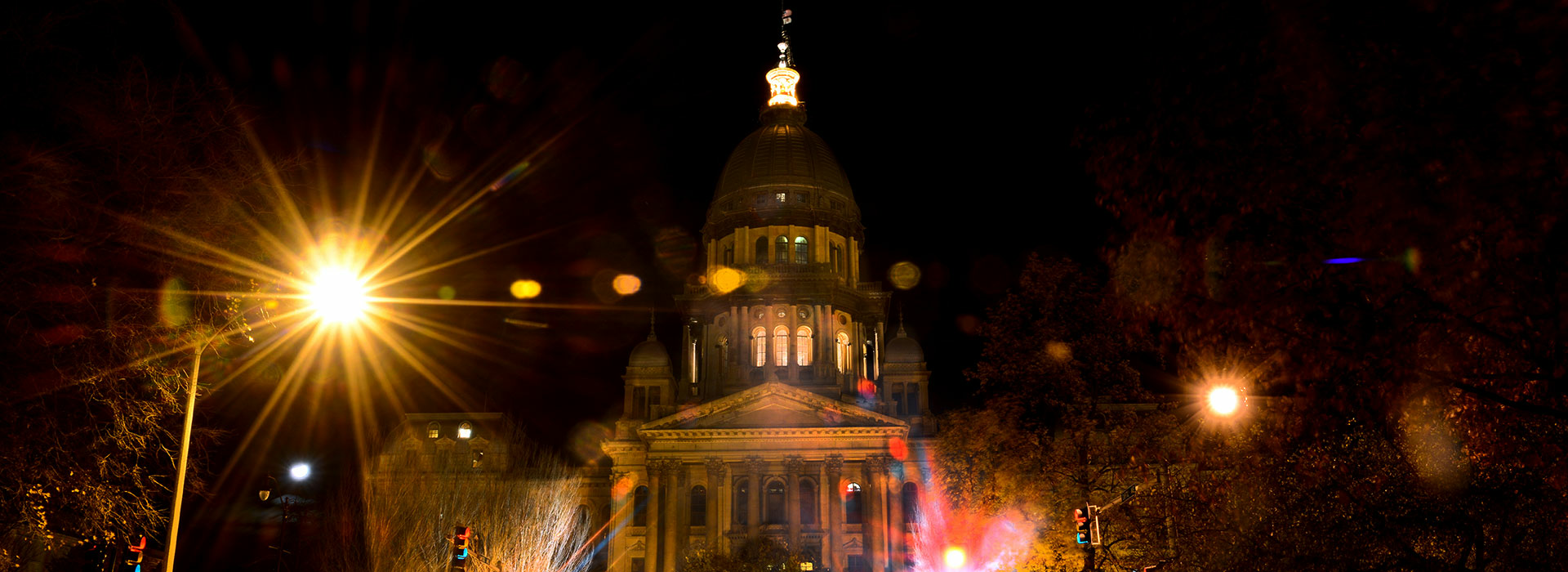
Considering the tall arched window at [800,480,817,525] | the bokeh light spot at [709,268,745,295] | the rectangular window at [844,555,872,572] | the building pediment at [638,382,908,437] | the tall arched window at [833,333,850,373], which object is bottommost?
the rectangular window at [844,555,872,572]

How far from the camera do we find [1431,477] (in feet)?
62.4

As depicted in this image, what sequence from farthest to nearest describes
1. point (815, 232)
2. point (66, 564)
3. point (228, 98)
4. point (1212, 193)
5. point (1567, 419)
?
point (815, 232)
point (66, 564)
point (228, 98)
point (1212, 193)
point (1567, 419)

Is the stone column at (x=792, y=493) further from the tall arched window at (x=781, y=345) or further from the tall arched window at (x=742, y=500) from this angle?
the tall arched window at (x=781, y=345)

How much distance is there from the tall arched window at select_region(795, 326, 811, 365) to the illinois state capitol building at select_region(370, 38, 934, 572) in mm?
99

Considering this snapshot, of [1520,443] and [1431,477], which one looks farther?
[1431,477]

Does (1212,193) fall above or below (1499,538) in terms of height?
above

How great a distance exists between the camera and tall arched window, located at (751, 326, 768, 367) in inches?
2672

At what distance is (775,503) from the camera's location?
198 ft

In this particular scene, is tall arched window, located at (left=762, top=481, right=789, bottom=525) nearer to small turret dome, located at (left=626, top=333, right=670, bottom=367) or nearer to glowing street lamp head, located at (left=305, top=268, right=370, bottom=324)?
small turret dome, located at (left=626, top=333, right=670, bottom=367)

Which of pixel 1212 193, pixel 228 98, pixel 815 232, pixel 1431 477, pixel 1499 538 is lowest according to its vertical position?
pixel 1499 538

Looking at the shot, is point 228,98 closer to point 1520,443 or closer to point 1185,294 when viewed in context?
point 1185,294

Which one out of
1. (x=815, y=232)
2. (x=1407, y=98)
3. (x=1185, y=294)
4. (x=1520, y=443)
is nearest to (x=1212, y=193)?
(x=1185, y=294)

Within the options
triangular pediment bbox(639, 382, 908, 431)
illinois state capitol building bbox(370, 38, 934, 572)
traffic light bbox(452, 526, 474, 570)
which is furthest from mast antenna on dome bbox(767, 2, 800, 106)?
traffic light bbox(452, 526, 474, 570)

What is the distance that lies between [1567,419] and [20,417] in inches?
668
